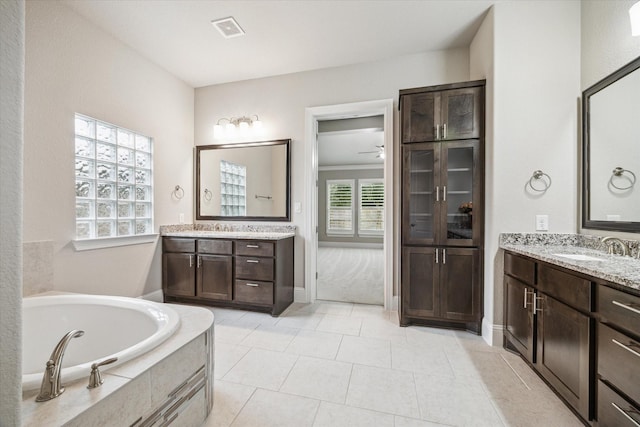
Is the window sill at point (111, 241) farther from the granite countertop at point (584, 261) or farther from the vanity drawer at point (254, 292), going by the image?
the granite countertop at point (584, 261)

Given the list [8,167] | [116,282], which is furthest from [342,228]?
[8,167]

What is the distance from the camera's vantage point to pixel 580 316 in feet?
4.39

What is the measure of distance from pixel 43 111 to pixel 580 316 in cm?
379

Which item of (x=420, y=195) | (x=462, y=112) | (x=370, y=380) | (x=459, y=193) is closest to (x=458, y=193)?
(x=459, y=193)

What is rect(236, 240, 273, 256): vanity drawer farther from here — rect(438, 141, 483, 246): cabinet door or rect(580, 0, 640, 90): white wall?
rect(580, 0, 640, 90): white wall

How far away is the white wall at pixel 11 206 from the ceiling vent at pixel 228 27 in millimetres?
2142

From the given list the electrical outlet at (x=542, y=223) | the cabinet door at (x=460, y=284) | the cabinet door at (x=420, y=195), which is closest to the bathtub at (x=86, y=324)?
the cabinet door at (x=420, y=195)

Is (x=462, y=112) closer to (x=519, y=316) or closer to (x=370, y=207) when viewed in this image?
(x=519, y=316)

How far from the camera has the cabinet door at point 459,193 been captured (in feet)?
7.79

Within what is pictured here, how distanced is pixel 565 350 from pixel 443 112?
1.93 m

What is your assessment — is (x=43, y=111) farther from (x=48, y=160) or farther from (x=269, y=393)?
(x=269, y=393)

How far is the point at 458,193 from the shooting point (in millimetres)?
2432

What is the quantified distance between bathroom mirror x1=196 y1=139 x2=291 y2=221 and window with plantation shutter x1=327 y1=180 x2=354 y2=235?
485 centimetres

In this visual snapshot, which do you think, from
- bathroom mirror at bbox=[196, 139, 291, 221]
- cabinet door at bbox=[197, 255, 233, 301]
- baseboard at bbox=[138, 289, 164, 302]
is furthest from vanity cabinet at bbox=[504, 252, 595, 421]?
baseboard at bbox=[138, 289, 164, 302]
